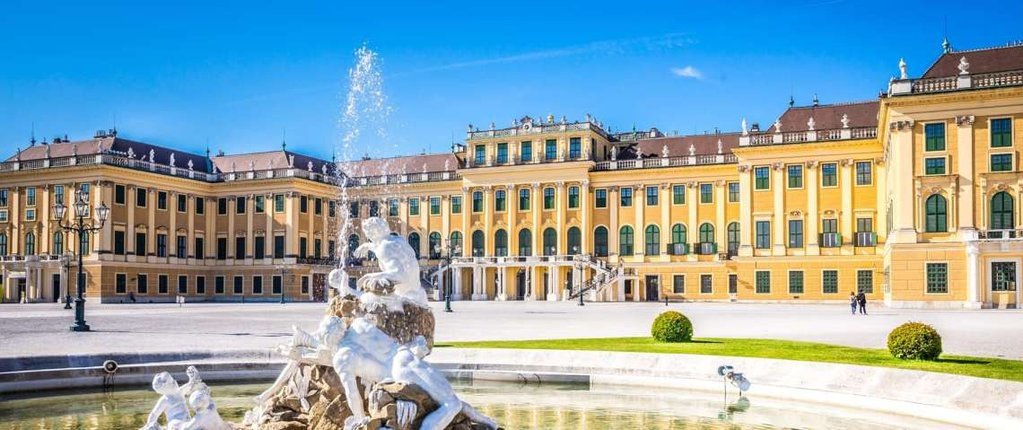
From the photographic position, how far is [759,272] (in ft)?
177

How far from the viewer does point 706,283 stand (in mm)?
57781

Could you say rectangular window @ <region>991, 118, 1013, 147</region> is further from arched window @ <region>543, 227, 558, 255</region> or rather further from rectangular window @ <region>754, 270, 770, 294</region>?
arched window @ <region>543, 227, 558, 255</region>

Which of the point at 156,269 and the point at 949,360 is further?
the point at 156,269

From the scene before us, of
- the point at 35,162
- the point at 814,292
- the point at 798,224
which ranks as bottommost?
the point at 814,292

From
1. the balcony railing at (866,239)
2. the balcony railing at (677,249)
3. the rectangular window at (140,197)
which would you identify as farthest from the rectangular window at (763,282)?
the rectangular window at (140,197)

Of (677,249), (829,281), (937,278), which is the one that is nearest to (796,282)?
(829,281)

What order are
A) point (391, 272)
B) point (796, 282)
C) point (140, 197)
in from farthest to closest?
point (140, 197), point (796, 282), point (391, 272)

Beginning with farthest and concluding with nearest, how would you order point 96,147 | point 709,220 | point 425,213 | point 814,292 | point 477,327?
1. point 425,213
2. point 96,147
3. point 709,220
4. point 814,292
5. point 477,327

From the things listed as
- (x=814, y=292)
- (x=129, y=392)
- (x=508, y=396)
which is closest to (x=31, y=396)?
(x=129, y=392)

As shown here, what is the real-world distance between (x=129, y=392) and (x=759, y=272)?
45528 millimetres

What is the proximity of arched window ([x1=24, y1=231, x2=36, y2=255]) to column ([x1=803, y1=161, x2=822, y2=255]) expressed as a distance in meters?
48.4

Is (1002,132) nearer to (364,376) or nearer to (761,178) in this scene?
(761,178)

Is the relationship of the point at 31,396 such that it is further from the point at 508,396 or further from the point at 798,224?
the point at 798,224

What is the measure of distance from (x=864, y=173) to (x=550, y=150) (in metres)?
20.7
